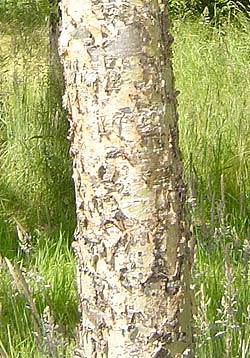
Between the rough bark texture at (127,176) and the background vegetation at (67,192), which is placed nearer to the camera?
the rough bark texture at (127,176)

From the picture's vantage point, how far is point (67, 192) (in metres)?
3.79

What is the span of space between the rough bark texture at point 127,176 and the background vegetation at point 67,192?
31cm

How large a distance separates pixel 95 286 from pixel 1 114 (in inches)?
110

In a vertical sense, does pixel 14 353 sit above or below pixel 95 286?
below

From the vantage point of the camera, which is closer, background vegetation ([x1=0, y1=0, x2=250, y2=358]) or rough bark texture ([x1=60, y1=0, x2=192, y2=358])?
rough bark texture ([x1=60, y1=0, x2=192, y2=358])

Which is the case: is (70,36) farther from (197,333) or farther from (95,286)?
(197,333)

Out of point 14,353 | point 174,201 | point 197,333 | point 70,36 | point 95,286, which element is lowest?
point 14,353

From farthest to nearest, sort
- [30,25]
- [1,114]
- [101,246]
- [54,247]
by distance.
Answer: [30,25] < [1,114] < [54,247] < [101,246]

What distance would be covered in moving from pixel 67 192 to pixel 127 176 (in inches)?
87.3

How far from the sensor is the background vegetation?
99.1 inches

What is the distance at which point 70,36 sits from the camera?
5.20ft

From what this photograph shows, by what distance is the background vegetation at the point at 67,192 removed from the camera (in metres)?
2.52

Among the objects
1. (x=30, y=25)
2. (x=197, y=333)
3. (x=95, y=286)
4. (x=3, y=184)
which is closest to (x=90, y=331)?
(x=95, y=286)

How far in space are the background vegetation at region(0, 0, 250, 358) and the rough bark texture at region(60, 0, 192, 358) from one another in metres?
0.31
